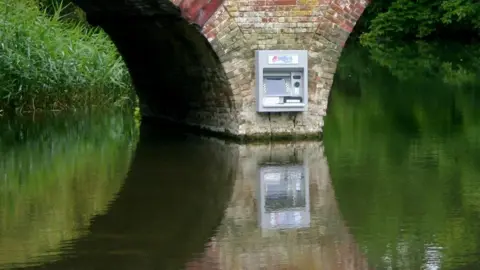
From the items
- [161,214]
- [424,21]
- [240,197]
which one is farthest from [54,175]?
[424,21]

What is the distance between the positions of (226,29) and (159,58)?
3196 mm

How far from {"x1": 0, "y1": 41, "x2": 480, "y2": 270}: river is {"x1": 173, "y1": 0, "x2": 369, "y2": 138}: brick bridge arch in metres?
0.41

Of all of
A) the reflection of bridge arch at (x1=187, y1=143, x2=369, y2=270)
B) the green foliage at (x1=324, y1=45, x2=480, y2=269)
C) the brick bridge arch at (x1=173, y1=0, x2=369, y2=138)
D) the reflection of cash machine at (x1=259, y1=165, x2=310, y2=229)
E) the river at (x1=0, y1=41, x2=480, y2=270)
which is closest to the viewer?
the reflection of bridge arch at (x1=187, y1=143, x2=369, y2=270)

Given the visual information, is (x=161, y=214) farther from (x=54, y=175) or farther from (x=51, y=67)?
(x=51, y=67)

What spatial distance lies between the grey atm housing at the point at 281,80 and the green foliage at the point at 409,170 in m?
0.78

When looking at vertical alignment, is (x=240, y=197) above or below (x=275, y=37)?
below

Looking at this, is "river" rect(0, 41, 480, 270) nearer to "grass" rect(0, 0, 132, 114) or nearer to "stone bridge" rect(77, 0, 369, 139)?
"stone bridge" rect(77, 0, 369, 139)

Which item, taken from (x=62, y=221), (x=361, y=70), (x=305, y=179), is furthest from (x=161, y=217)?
(x=361, y=70)

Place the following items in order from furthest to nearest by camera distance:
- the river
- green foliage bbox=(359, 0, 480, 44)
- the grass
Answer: green foliage bbox=(359, 0, 480, 44) < the grass < the river

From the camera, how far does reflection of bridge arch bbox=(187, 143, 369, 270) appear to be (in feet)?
24.9

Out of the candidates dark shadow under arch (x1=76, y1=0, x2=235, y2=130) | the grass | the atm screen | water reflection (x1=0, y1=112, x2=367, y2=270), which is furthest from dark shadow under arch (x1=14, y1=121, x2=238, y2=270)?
the grass

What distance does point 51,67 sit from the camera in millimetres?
19328

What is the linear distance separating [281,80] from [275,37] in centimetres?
56

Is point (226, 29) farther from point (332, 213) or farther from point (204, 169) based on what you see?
point (332, 213)
